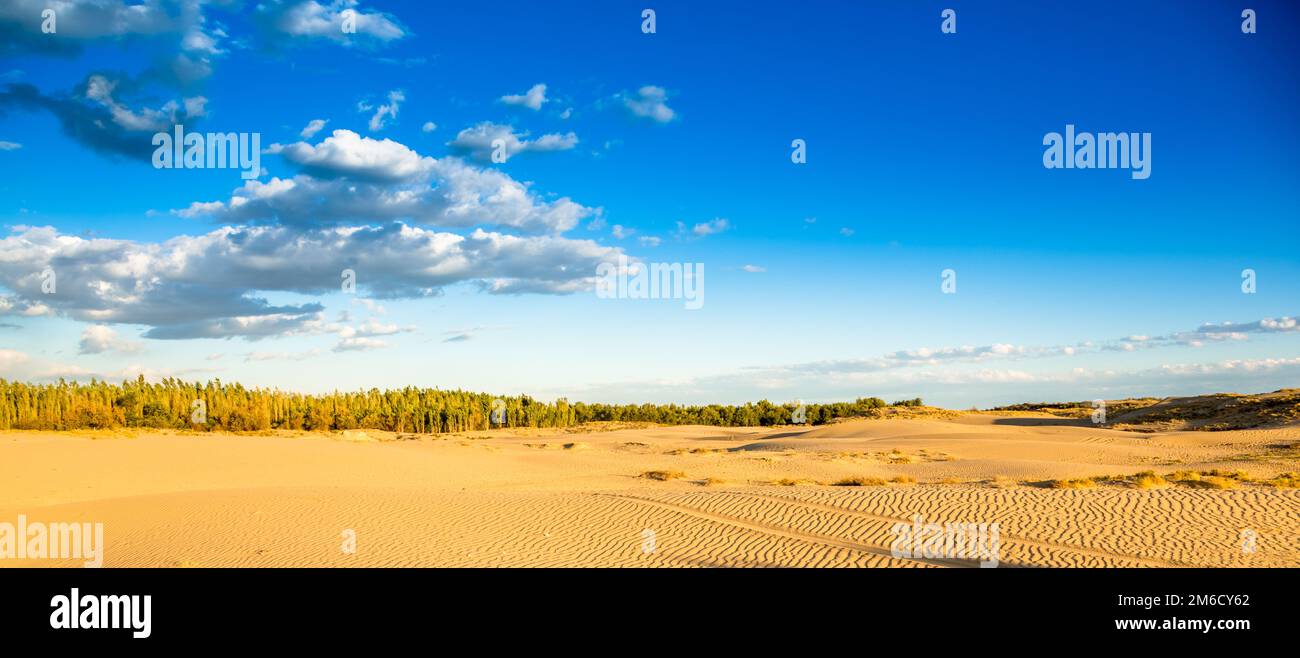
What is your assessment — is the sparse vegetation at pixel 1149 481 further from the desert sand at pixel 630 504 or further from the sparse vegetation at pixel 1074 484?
the sparse vegetation at pixel 1074 484

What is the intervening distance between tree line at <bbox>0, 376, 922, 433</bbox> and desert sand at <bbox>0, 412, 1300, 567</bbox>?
6556 mm

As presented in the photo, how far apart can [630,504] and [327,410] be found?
109 feet

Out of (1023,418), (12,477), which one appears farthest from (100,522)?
(1023,418)

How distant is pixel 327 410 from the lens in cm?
4459

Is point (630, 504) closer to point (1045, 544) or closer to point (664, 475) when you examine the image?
point (1045, 544)

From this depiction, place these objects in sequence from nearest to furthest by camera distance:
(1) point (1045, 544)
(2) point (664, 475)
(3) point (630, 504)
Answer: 1. (1) point (1045, 544)
2. (3) point (630, 504)
3. (2) point (664, 475)

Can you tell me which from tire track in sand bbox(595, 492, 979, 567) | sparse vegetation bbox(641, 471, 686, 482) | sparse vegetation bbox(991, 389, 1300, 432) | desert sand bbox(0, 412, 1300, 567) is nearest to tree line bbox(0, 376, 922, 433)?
desert sand bbox(0, 412, 1300, 567)

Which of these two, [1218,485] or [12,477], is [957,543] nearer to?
[1218,485]

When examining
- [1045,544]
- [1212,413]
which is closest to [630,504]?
[1045,544]

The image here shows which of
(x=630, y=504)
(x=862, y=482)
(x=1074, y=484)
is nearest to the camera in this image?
(x=630, y=504)

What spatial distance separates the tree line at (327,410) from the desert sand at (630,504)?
6556 millimetres

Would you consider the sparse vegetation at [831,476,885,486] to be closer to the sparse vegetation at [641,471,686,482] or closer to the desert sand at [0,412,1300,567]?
the desert sand at [0,412,1300,567]

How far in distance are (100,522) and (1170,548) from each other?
19.2m

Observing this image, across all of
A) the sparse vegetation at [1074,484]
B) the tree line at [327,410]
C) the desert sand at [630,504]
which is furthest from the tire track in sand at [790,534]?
the tree line at [327,410]
